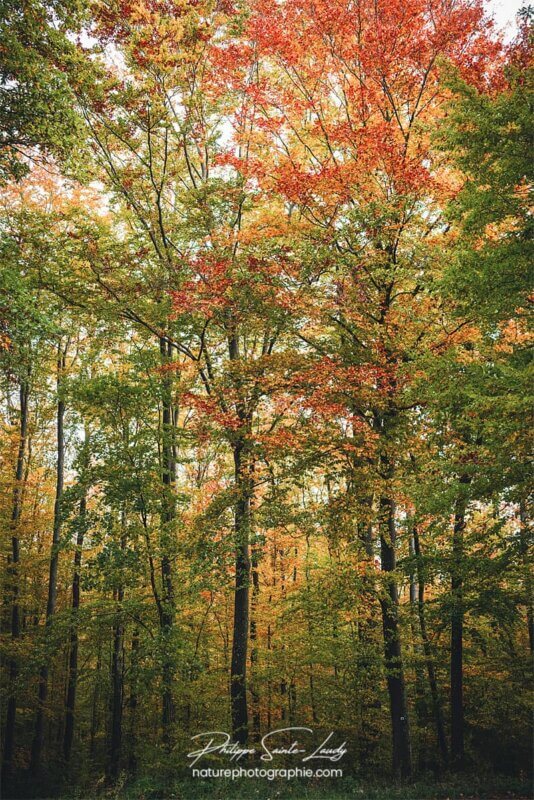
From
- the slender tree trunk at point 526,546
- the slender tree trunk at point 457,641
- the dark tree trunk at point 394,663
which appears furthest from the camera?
the slender tree trunk at point 457,641

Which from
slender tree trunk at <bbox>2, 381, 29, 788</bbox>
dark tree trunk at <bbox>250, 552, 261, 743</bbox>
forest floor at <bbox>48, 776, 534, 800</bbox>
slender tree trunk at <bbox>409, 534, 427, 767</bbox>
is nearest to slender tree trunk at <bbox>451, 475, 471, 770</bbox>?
slender tree trunk at <bbox>409, 534, 427, 767</bbox>

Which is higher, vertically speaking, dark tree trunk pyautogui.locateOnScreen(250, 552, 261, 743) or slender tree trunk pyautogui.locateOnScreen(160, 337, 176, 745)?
slender tree trunk pyautogui.locateOnScreen(160, 337, 176, 745)

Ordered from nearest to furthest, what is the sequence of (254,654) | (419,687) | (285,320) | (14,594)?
(285,320) → (419,687) → (14,594) → (254,654)

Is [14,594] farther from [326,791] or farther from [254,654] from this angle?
[326,791]

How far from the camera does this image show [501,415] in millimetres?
6457

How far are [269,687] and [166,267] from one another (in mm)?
14667

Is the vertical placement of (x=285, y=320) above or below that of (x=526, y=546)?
above

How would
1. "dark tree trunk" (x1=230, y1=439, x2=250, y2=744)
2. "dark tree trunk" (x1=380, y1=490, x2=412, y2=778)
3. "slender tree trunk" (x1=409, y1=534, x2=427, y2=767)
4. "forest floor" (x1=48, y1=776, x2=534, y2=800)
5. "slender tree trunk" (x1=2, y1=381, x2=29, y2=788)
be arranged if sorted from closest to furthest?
"forest floor" (x1=48, y1=776, x2=534, y2=800), "dark tree trunk" (x1=380, y1=490, x2=412, y2=778), "dark tree trunk" (x1=230, y1=439, x2=250, y2=744), "slender tree trunk" (x1=409, y1=534, x2=427, y2=767), "slender tree trunk" (x1=2, y1=381, x2=29, y2=788)

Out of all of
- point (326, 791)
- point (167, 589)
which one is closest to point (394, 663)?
point (326, 791)

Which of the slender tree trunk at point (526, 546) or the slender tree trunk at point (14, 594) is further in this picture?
the slender tree trunk at point (14, 594)

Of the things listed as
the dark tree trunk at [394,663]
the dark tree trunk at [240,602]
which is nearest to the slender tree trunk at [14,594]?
the dark tree trunk at [240,602]

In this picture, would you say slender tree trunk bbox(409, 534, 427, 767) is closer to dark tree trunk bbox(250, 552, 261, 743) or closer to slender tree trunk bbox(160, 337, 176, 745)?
dark tree trunk bbox(250, 552, 261, 743)

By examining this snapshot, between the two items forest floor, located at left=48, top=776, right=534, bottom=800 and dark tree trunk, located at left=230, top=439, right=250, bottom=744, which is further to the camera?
dark tree trunk, located at left=230, top=439, right=250, bottom=744

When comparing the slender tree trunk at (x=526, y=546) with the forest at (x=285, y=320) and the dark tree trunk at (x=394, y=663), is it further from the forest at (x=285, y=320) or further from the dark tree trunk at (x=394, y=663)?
the dark tree trunk at (x=394, y=663)
